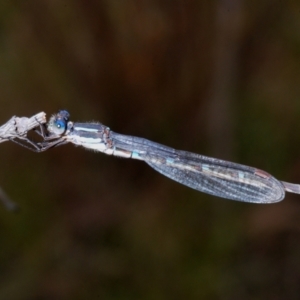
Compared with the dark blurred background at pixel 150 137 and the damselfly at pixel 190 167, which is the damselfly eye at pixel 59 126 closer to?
the damselfly at pixel 190 167

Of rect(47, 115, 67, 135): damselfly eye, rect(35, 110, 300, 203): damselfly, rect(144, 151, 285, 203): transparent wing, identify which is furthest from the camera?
rect(144, 151, 285, 203): transparent wing

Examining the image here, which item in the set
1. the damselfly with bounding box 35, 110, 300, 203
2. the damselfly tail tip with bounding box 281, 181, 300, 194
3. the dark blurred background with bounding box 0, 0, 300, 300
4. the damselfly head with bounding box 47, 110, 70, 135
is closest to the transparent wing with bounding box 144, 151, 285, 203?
the damselfly with bounding box 35, 110, 300, 203

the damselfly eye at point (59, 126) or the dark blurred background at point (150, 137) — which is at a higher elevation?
the dark blurred background at point (150, 137)

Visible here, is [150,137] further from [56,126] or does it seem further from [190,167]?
[56,126]

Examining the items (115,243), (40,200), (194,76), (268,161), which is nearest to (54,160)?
(40,200)

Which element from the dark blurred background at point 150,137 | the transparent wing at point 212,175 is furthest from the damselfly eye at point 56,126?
the dark blurred background at point 150,137

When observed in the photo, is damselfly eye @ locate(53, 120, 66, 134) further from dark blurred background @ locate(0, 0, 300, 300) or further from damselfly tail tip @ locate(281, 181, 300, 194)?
damselfly tail tip @ locate(281, 181, 300, 194)

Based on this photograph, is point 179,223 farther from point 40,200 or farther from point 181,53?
point 181,53
